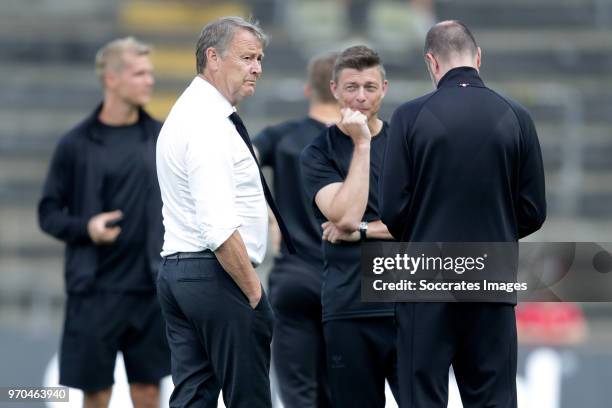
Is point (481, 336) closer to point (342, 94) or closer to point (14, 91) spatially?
point (342, 94)

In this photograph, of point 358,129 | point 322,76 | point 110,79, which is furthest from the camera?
point 110,79

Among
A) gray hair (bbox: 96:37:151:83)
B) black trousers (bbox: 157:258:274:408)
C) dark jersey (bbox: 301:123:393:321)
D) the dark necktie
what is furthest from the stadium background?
black trousers (bbox: 157:258:274:408)

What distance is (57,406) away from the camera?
860cm

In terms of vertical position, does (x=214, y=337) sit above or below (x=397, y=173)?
below

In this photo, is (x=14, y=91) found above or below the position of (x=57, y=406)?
above

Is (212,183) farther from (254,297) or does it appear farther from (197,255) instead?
(254,297)

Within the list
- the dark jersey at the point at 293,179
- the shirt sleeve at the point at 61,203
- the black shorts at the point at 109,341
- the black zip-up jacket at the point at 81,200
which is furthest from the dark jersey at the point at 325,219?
the shirt sleeve at the point at 61,203

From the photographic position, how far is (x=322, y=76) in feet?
20.6

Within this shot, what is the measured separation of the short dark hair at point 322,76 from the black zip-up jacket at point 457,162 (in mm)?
1423

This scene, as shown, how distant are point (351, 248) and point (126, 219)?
176 centimetres

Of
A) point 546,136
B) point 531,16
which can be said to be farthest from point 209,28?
point 531,16

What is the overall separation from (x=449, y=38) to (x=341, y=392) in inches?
64.5

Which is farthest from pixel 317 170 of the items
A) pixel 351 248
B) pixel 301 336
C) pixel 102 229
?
pixel 102 229

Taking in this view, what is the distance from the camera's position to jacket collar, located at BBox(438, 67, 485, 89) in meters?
4.91
